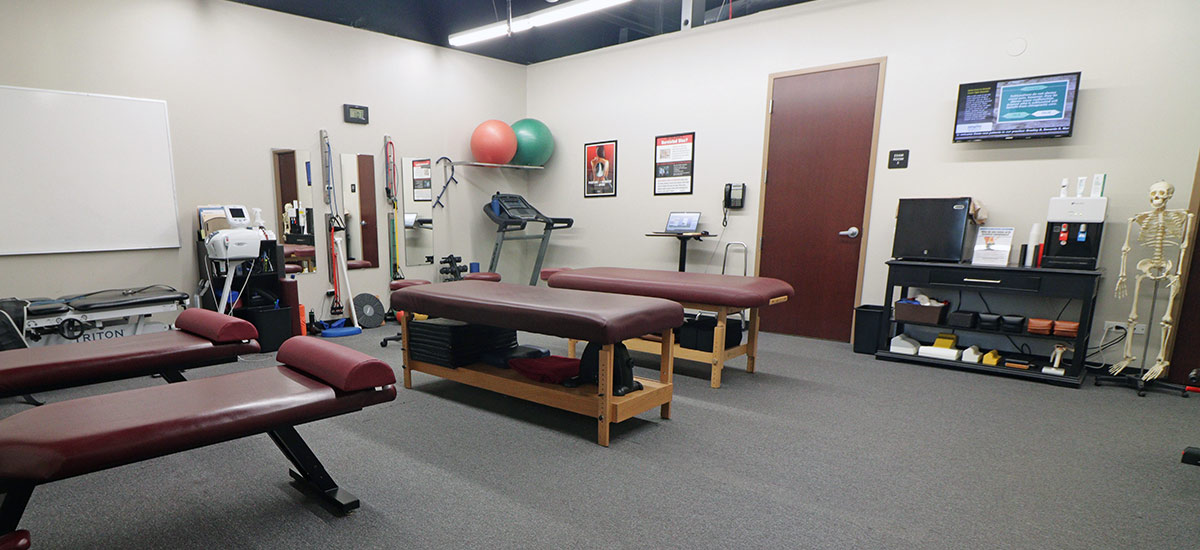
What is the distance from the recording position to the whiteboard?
11.5 ft

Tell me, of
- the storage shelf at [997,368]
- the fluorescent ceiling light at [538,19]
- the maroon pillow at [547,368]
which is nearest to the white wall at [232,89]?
the fluorescent ceiling light at [538,19]

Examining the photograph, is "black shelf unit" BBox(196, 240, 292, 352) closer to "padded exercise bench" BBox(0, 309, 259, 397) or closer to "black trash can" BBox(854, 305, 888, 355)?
"padded exercise bench" BBox(0, 309, 259, 397)

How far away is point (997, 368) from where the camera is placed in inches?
144

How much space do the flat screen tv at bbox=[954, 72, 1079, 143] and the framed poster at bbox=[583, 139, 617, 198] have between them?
3.09m

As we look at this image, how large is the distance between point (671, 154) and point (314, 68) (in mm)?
3313

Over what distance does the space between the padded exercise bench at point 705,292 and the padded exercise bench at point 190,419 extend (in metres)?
1.93

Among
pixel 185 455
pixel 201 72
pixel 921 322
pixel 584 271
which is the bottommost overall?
pixel 185 455

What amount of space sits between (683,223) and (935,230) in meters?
2.08

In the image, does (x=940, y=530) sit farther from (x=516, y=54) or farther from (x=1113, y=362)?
(x=516, y=54)

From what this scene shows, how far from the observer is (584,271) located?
395cm

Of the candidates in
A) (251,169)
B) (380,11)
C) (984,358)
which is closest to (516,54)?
(380,11)

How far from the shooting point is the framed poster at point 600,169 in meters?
Result: 5.84

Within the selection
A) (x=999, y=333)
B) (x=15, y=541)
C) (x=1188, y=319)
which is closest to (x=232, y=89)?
(x=15, y=541)

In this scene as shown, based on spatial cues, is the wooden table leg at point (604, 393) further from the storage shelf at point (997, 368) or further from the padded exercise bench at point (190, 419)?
the storage shelf at point (997, 368)
